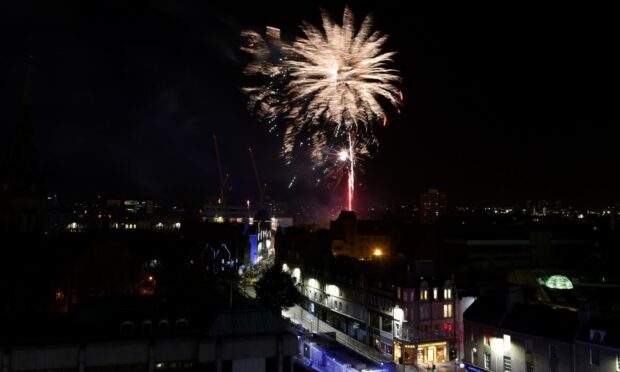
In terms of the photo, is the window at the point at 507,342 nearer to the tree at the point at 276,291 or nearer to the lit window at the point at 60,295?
the tree at the point at 276,291

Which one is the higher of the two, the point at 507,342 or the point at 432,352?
the point at 507,342

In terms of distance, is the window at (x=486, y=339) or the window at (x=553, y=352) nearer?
the window at (x=553, y=352)

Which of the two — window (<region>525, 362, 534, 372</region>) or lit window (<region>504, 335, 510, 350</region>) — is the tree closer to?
lit window (<region>504, 335, 510, 350</region>)

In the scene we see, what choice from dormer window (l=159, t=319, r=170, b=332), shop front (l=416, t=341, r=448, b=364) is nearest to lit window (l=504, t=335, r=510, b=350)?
shop front (l=416, t=341, r=448, b=364)

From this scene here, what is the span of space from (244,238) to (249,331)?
3381 inches

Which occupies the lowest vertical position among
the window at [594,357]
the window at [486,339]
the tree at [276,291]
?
the window at [486,339]

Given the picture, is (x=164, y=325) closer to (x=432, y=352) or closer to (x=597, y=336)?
(x=432, y=352)

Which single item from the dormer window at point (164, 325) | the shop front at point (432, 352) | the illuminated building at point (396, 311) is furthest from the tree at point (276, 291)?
the dormer window at point (164, 325)

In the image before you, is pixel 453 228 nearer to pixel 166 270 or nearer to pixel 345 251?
pixel 345 251

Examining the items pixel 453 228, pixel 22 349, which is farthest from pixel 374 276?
pixel 453 228

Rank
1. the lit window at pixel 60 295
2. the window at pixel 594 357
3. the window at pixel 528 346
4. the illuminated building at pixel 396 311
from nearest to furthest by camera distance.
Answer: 1. the window at pixel 594 357
2. the window at pixel 528 346
3. the illuminated building at pixel 396 311
4. the lit window at pixel 60 295

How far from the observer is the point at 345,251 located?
298 feet

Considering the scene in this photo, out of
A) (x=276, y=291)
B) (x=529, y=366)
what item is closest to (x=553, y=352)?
(x=529, y=366)

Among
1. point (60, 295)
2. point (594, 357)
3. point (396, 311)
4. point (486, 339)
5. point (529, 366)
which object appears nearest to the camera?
point (594, 357)
